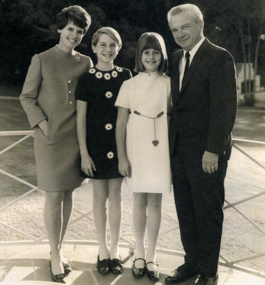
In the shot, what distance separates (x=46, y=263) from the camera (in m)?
2.53

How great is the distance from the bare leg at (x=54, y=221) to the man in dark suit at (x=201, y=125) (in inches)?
29.5

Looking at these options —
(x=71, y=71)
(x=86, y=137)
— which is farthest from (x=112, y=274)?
(x=71, y=71)

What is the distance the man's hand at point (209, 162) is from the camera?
201cm

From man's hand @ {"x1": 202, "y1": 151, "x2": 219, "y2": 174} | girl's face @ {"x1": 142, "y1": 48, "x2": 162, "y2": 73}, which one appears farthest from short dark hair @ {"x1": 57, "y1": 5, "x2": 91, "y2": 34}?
man's hand @ {"x1": 202, "y1": 151, "x2": 219, "y2": 174}

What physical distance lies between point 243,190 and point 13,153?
5396mm

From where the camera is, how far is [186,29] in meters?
2.02

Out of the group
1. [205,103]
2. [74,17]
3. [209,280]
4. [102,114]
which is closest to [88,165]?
[102,114]

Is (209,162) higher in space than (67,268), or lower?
higher

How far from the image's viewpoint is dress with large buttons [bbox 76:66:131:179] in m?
2.20

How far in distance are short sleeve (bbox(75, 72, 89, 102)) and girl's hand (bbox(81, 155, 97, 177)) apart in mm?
373

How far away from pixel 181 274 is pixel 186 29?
1542 mm

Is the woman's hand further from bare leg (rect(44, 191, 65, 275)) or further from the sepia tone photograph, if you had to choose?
bare leg (rect(44, 191, 65, 275))

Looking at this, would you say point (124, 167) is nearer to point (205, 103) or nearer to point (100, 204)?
point (100, 204)

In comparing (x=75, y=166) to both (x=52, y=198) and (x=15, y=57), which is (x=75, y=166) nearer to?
(x=52, y=198)
